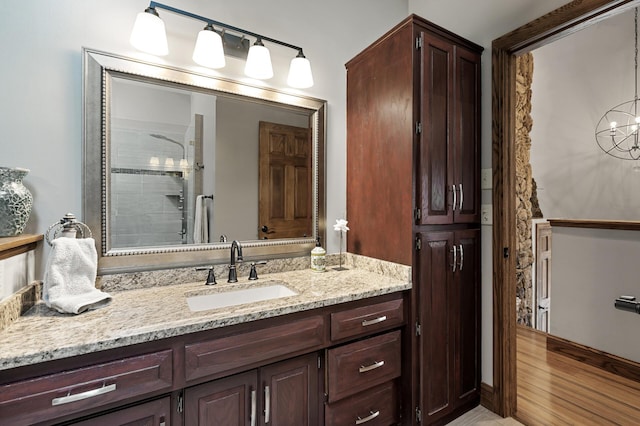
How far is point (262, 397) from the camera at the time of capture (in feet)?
3.95

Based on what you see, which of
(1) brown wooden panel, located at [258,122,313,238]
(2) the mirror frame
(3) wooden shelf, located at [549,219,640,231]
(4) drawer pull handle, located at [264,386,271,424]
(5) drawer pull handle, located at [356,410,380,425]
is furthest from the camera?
(3) wooden shelf, located at [549,219,640,231]

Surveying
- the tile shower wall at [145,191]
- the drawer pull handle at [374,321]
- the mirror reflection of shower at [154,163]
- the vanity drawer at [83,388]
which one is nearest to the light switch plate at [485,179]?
the drawer pull handle at [374,321]

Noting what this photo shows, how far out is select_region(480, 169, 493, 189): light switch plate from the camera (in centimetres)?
186

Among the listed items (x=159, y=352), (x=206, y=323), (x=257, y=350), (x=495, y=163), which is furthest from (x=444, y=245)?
(x=159, y=352)

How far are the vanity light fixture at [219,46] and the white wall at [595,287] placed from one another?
2450 millimetres

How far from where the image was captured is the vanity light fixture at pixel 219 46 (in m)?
1.40

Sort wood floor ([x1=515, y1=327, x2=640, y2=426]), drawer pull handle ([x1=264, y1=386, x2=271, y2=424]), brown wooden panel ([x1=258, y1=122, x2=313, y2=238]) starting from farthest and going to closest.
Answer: brown wooden panel ([x1=258, y1=122, x2=313, y2=238]) → wood floor ([x1=515, y1=327, x2=640, y2=426]) → drawer pull handle ([x1=264, y1=386, x2=271, y2=424])

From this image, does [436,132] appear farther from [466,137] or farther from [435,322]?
[435,322]

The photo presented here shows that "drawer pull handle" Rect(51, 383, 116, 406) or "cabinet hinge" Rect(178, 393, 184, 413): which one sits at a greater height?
"drawer pull handle" Rect(51, 383, 116, 406)

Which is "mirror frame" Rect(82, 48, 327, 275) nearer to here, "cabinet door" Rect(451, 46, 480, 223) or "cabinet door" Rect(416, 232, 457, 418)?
"cabinet door" Rect(416, 232, 457, 418)

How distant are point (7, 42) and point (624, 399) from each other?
3743mm

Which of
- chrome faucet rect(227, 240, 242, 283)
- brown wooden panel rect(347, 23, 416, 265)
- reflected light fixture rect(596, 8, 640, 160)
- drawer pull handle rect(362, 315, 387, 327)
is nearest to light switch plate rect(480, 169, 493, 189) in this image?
brown wooden panel rect(347, 23, 416, 265)

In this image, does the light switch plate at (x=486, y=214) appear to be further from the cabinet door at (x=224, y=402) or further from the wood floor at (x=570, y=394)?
the cabinet door at (x=224, y=402)

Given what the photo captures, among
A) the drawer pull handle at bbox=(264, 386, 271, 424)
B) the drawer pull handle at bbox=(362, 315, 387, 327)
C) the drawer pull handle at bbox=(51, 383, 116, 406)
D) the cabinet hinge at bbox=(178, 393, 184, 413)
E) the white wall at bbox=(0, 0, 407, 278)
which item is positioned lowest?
the drawer pull handle at bbox=(264, 386, 271, 424)
